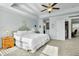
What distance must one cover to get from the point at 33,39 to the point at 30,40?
0.09 metres

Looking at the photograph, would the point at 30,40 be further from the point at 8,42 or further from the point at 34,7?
the point at 34,7

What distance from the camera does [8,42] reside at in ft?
7.29

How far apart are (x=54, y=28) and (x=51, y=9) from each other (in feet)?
1.56

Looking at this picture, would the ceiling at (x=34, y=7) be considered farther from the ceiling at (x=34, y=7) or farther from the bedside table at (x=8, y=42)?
the bedside table at (x=8, y=42)

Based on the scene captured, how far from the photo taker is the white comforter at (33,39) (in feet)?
7.30

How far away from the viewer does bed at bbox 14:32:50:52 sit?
2225 mm

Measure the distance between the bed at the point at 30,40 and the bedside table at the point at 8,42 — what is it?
0.36 feet

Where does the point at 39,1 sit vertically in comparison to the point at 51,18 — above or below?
above

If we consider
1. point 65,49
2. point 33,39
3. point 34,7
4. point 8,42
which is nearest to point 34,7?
point 34,7

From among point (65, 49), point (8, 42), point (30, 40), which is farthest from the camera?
point (30, 40)

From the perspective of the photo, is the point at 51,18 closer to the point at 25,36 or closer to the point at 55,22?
the point at 55,22

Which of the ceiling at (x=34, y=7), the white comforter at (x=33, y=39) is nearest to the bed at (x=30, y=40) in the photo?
the white comforter at (x=33, y=39)

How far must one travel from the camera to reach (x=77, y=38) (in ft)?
6.91

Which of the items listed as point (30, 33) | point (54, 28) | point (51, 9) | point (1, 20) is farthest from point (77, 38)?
point (1, 20)
